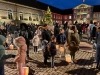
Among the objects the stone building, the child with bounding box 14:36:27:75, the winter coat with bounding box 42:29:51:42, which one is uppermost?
the stone building

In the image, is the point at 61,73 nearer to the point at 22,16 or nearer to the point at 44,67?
the point at 44,67

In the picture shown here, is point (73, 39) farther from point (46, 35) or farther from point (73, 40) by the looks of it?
point (46, 35)

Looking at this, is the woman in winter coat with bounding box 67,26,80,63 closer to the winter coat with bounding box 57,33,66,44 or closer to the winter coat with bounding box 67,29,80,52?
the winter coat with bounding box 67,29,80,52

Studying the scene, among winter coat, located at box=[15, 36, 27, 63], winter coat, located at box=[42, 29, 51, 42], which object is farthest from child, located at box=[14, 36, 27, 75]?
winter coat, located at box=[42, 29, 51, 42]

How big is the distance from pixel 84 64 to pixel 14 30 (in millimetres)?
7250

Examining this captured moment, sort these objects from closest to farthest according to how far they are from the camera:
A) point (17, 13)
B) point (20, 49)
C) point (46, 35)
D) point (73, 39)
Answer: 1. point (20, 49)
2. point (46, 35)
3. point (73, 39)
4. point (17, 13)

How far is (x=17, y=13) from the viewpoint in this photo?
1239 inches

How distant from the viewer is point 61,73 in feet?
18.4

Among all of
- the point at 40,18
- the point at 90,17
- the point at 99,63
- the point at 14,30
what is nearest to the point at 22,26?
the point at 99,63

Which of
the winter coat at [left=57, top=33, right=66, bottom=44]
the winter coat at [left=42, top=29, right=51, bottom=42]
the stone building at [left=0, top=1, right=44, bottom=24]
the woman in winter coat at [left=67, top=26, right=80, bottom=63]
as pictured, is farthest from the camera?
the stone building at [left=0, top=1, right=44, bottom=24]

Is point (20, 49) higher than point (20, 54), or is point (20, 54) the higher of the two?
point (20, 49)

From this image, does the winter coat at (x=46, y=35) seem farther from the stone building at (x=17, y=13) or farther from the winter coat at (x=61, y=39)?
the stone building at (x=17, y=13)

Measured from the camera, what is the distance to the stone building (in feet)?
91.5

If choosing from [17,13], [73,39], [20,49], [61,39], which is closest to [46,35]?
[73,39]
